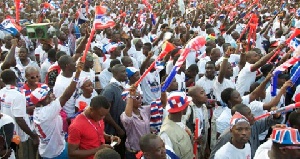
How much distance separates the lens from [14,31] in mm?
7941

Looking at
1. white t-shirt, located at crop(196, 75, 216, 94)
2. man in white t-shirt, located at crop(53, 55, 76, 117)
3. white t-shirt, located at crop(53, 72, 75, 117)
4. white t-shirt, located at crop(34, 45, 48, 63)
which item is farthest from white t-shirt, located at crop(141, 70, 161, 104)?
white t-shirt, located at crop(34, 45, 48, 63)

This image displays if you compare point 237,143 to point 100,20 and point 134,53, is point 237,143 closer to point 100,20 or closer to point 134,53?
point 100,20

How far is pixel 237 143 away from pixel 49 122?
6.72 ft

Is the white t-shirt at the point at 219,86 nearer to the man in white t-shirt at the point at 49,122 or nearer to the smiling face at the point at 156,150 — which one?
the man in white t-shirt at the point at 49,122

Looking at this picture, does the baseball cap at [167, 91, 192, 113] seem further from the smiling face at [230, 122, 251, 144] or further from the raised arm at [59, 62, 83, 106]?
the raised arm at [59, 62, 83, 106]

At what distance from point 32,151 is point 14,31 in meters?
3.31

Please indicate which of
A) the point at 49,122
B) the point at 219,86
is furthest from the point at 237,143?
the point at 219,86

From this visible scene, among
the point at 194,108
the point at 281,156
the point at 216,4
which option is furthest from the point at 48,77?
the point at 216,4

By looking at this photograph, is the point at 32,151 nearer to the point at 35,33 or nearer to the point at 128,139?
the point at 128,139

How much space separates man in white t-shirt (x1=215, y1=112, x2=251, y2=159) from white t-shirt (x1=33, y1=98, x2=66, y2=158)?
6.04 feet

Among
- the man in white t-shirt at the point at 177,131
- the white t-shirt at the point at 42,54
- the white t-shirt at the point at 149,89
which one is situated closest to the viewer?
the man in white t-shirt at the point at 177,131

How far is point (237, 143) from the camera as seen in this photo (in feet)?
12.9

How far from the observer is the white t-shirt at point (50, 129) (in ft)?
14.8

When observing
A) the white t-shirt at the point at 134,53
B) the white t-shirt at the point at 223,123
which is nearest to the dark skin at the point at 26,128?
the white t-shirt at the point at 223,123
